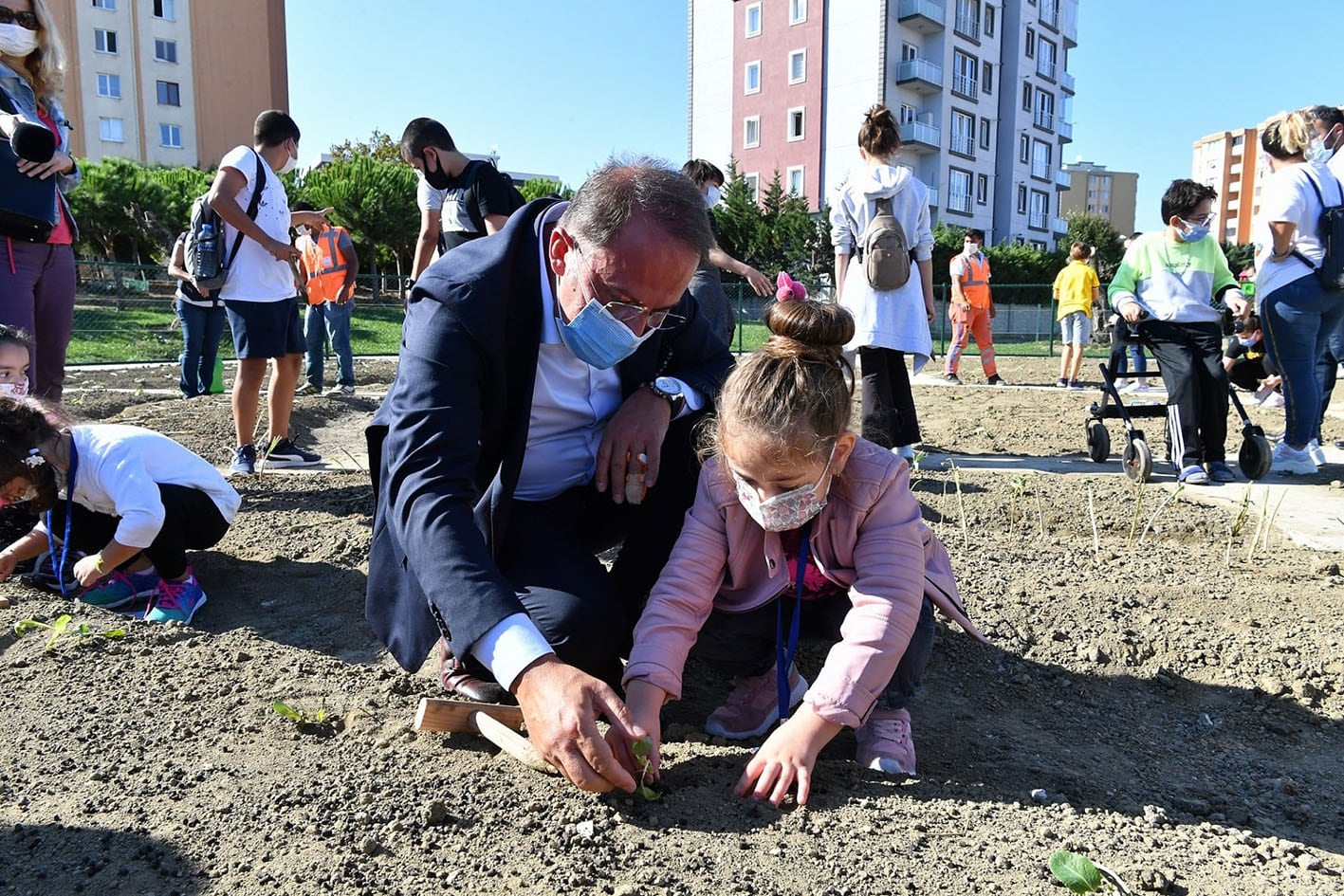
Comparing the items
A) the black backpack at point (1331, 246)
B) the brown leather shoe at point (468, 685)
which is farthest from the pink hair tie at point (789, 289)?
the black backpack at point (1331, 246)

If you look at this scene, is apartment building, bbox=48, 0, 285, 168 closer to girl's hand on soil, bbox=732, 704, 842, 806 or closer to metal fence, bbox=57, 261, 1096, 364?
metal fence, bbox=57, 261, 1096, 364

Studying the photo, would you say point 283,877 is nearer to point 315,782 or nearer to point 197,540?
point 315,782

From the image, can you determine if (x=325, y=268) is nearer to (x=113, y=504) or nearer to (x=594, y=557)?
(x=113, y=504)

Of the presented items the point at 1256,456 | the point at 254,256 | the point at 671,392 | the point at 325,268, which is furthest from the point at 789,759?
the point at 325,268

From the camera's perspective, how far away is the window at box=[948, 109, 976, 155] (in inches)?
1508

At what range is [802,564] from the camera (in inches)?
78.4

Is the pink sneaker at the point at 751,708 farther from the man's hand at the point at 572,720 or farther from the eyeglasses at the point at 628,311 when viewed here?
the eyeglasses at the point at 628,311

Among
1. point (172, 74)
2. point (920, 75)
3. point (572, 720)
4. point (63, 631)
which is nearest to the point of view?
point (572, 720)

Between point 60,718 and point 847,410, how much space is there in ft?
6.32

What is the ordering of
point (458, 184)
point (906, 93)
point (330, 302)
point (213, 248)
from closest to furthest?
point (213, 248) < point (458, 184) < point (330, 302) < point (906, 93)

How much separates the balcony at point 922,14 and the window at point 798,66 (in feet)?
12.6

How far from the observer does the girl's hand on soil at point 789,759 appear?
1.76m

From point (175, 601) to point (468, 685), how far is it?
1.23 m

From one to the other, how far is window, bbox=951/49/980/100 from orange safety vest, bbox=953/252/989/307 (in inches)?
1194
